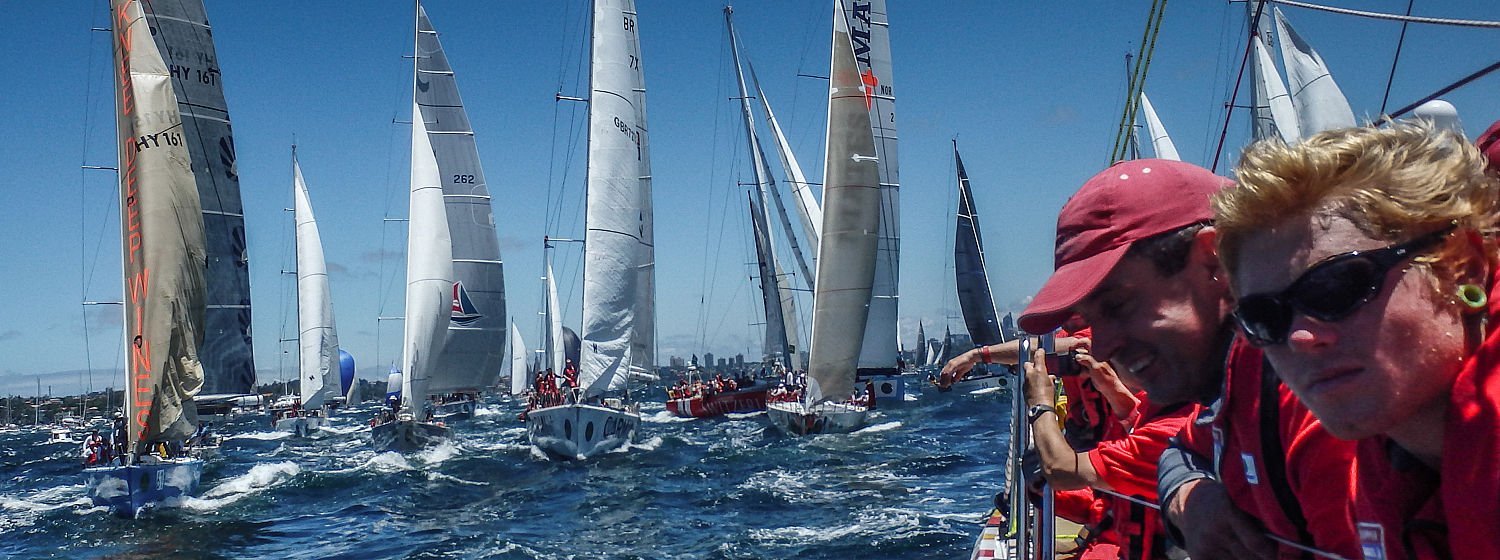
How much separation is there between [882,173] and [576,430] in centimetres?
984

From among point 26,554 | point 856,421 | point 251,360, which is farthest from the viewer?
point 251,360

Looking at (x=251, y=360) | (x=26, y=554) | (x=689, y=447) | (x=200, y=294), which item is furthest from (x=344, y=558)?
(x=251, y=360)

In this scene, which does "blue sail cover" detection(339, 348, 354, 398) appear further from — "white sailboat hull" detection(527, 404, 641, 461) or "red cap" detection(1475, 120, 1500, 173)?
"red cap" detection(1475, 120, 1500, 173)

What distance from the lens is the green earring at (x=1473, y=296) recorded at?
733mm

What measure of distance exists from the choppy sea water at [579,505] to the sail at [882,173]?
7.56ft

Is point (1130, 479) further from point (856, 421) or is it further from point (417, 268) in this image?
point (417, 268)

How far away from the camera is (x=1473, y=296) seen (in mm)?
740

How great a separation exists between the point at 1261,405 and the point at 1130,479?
33.3 inches

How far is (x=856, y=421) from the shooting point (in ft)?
69.3

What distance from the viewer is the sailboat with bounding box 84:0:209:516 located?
13.9 m

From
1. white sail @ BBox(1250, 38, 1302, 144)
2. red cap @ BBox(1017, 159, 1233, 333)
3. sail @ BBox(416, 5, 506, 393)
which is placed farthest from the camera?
sail @ BBox(416, 5, 506, 393)

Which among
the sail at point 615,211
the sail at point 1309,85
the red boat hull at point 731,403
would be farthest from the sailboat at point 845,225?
the red boat hull at point 731,403

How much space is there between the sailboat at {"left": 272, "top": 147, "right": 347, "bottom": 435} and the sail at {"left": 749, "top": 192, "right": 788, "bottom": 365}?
1795cm

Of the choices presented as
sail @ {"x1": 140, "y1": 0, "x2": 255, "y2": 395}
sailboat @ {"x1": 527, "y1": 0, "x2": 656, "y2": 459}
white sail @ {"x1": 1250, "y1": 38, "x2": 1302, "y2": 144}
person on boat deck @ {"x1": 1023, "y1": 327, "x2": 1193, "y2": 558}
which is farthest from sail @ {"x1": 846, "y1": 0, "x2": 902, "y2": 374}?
person on boat deck @ {"x1": 1023, "y1": 327, "x2": 1193, "y2": 558}
